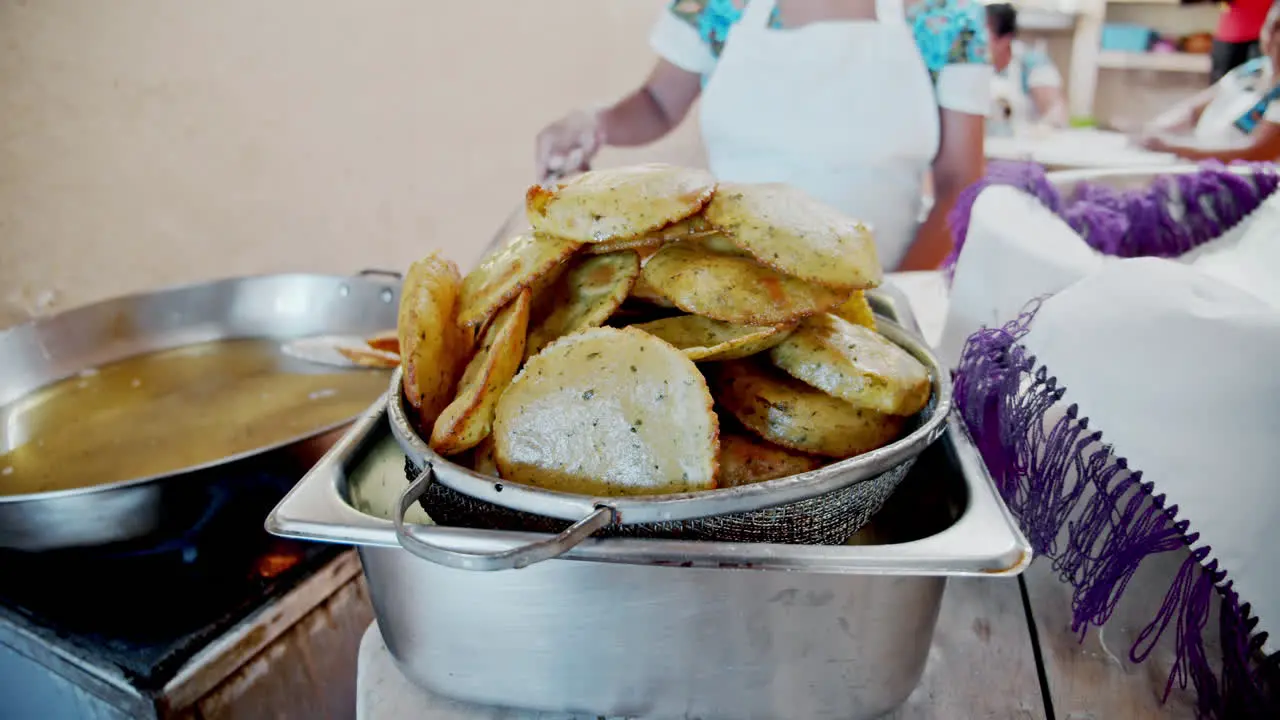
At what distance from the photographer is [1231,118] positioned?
3221mm

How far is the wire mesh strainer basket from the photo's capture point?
0.44 m

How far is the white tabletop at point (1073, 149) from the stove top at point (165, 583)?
329 centimetres

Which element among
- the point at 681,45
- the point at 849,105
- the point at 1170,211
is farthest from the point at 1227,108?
the point at 1170,211

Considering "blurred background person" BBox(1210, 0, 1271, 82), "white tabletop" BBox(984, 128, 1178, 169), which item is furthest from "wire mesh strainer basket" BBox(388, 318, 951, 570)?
"blurred background person" BBox(1210, 0, 1271, 82)

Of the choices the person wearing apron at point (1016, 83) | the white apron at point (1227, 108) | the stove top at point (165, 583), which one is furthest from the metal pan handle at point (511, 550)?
the person wearing apron at point (1016, 83)

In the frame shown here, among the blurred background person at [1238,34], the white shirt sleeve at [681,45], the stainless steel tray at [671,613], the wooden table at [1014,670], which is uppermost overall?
the white shirt sleeve at [681,45]

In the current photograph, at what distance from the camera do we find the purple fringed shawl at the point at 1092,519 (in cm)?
53

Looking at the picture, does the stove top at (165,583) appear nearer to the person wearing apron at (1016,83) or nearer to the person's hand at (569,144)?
the person's hand at (569,144)

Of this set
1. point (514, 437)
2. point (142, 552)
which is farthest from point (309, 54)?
point (514, 437)

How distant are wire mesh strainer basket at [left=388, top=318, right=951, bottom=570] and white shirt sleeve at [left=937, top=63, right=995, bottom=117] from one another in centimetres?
126

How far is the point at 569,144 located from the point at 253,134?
2.30 feet

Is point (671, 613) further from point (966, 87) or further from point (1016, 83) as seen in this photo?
point (1016, 83)

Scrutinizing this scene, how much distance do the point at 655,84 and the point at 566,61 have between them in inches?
31.4

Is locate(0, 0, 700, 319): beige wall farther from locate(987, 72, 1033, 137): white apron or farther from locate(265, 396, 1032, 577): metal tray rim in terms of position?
locate(987, 72, 1033, 137): white apron
